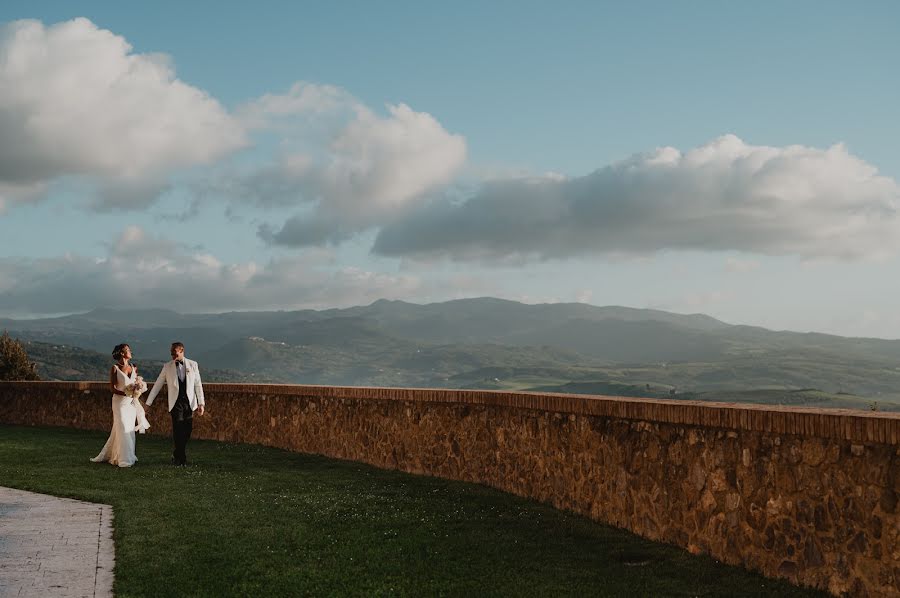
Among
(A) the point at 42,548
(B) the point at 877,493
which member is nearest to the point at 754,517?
(B) the point at 877,493

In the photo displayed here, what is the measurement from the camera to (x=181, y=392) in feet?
50.9

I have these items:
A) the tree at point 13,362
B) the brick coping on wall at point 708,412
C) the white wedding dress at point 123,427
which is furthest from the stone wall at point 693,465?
the tree at point 13,362

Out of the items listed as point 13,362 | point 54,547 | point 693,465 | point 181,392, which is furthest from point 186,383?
point 13,362

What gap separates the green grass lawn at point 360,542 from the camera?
709 centimetres

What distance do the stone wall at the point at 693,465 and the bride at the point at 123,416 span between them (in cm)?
376

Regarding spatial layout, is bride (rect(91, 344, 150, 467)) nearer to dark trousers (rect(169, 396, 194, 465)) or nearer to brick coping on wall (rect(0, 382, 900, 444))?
dark trousers (rect(169, 396, 194, 465))

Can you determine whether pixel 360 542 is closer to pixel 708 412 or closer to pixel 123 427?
pixel 708 412

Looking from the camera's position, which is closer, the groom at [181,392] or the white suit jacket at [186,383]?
the groom at [181,392]

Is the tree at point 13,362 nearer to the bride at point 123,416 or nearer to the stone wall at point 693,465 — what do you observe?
the bride at point 123,416

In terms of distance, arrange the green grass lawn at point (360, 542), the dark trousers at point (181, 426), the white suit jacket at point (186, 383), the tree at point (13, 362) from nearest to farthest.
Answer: the green grass lawn at point (360, 542), the dark trousers at point (181, 426), the white suit jacket at point (186, 383), the tree at point (13, 362)

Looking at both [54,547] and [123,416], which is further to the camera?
[123,416]

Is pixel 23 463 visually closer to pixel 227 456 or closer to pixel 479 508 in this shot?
pixel 227 456

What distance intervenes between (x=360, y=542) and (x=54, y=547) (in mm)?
2688

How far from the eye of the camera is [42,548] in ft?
27.1
